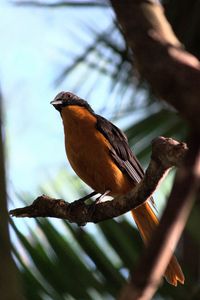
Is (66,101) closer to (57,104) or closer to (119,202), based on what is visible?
(57,104)

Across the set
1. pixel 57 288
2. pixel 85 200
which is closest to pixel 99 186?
pixel 85 200

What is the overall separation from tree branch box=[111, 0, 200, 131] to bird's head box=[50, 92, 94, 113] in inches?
155

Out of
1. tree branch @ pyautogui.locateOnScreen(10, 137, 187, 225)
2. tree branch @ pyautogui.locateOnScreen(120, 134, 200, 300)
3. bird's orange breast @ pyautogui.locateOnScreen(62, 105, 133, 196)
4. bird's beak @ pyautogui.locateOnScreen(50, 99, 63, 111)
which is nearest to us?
tree branch @ pyautogui.locateOnScreen(120, 134, 200, 300)

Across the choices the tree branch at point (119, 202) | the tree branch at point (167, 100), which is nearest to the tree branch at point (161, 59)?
the tree branch at point (167, 100)

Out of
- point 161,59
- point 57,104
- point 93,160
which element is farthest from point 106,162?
point 161,59

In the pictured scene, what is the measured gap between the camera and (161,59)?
1068mm

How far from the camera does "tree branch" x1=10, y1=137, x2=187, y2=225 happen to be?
279 centimetres

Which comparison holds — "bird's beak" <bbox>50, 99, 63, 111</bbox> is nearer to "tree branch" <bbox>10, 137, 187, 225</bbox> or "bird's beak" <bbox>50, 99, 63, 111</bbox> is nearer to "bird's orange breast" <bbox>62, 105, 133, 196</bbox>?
"bird's orange breast" <bbox>62, 105, 133, 196</bbox>

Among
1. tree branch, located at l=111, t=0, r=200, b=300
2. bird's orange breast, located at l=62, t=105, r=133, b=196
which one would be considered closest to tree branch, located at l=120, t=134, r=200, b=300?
tree branch, located at l=111, t=0, r=200, b=300

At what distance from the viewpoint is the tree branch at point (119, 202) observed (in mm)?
2793

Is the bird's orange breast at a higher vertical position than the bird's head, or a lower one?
lower

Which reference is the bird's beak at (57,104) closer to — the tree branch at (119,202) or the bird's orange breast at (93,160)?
the bird's orange breast at (93,160)

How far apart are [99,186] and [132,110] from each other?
56 centimetres

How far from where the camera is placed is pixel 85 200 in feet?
13.2
